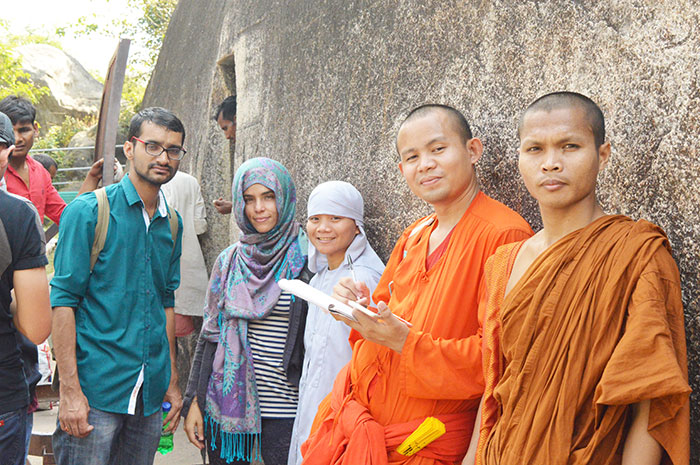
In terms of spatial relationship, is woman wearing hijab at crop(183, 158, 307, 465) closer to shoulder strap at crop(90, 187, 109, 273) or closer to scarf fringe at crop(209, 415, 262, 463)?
scarf fringe at crop(209, 415, 262, 463)

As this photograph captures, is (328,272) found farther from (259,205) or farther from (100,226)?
(100,226)

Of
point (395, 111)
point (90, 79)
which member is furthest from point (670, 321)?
point (90, 79)

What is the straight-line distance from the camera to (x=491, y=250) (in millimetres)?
1979

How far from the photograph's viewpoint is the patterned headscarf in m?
3.09

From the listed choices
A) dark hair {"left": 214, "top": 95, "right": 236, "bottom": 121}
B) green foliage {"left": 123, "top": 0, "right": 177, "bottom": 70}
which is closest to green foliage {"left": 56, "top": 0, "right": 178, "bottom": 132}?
green foliage {"left": 123, "top": 0, "right": 177, "bottom": 70}

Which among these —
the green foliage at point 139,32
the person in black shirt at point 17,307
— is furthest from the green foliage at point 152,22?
the person in black shirt at point 17,307

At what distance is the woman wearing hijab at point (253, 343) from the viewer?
122 inches

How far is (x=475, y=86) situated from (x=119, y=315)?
73.0 inches

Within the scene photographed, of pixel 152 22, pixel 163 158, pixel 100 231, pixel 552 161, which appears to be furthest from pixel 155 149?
pixel 152 22

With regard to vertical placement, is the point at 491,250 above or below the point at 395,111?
below

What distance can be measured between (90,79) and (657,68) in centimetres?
2425

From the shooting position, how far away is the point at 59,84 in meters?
21.7

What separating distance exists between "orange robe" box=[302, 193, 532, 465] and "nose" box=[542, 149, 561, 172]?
384 mm

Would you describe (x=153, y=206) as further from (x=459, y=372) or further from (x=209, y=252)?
(x=209, y=252)
